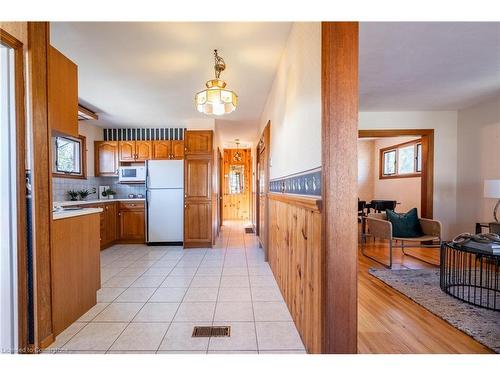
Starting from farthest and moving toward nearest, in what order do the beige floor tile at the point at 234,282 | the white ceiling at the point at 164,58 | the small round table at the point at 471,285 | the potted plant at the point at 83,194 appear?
the potted plant at the point at 83,194 < the beige floor tile at the point at 234,282 < the small round table at the point at 471,285 < the white ceiling at the point at 164,58

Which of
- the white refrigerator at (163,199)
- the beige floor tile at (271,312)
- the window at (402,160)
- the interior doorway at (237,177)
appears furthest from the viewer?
the interior doorway at (237,177)

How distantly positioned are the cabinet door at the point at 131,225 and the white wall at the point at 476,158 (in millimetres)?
6181

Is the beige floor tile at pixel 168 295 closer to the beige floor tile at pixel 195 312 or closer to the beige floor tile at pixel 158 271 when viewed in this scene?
the beige floor tile at pixel 195 312

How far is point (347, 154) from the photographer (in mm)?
1259

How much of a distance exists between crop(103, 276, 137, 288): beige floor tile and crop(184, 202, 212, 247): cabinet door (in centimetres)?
169

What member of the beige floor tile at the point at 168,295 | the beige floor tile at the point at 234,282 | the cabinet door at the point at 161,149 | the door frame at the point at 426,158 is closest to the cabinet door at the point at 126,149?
the cabinet door at the point at 161,149

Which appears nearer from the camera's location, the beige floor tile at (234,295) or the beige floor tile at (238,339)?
the beige floor tile at (238,339)

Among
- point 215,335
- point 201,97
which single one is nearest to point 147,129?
point 201,97

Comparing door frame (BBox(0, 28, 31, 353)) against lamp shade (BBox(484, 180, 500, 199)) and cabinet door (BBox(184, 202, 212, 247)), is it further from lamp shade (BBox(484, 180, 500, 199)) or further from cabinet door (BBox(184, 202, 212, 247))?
lamp shade (BBox(484, 180, 500, 199))

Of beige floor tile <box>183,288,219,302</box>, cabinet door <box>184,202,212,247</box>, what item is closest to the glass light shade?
beige floor tile <box>183,288,219,302</box>

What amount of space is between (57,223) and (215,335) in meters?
1.47

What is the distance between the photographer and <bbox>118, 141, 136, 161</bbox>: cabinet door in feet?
17.7

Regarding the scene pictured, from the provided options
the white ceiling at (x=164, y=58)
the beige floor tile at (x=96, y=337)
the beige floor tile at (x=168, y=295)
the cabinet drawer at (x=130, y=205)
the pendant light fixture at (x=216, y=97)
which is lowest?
the beige floor tile at (x=168, y=295)

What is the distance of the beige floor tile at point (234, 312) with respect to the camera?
6.94 feet
